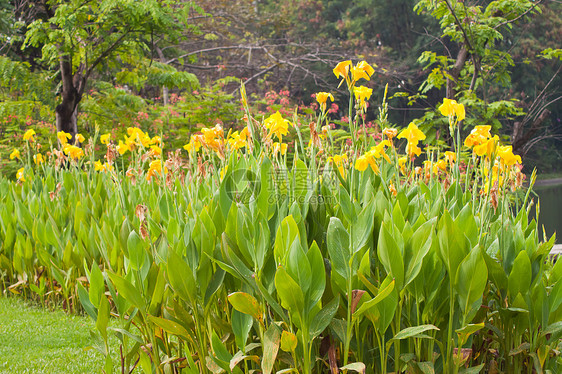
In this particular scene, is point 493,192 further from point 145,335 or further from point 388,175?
point 145,335

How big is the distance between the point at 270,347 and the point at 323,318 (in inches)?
8.1

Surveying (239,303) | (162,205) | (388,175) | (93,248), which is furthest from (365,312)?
(93,248)

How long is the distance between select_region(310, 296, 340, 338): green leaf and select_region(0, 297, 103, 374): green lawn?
135cm

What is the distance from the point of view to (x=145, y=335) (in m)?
2.07

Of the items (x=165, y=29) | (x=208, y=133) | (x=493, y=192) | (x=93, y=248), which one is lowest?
(x=93, y=248)

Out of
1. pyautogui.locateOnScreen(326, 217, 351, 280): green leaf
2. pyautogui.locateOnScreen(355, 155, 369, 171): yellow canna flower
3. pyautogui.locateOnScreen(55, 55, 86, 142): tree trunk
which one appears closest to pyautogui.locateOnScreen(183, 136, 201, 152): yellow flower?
pyautogui.locateOnScreen(355, 155, 369, 171): yellow canna flower

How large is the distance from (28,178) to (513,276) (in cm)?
413

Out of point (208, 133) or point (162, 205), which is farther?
point (162, 205)

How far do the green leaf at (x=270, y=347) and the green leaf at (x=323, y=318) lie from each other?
124 millimetres

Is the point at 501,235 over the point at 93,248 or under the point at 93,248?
over

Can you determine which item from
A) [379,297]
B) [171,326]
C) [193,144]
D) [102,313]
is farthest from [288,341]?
[193,144]

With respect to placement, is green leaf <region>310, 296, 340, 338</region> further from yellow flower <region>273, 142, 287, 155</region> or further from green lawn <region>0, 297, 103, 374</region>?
green lawn <region>0, 297, 103, 374</region>

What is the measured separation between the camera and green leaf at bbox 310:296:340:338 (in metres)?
1.62

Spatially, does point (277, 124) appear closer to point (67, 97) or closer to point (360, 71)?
point (360, 71)
